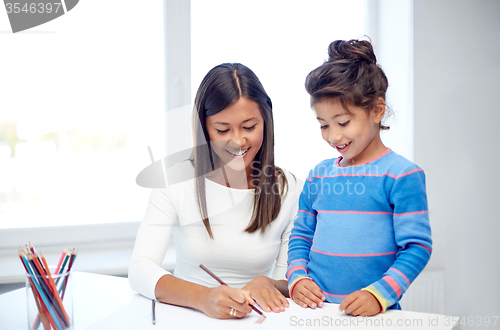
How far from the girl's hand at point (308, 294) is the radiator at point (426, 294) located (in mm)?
1175

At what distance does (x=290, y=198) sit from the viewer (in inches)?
50.3

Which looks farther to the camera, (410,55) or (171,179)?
(410,55)

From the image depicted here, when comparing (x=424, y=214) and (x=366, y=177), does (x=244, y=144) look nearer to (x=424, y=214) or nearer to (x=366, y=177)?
(x=366, y=177)

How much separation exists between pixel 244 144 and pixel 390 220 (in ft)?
1.50

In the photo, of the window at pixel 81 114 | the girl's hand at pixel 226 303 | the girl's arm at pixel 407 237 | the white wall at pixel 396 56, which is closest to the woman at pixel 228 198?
the girl's hand at pixel 226 303

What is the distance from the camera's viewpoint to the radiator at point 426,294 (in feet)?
6.24

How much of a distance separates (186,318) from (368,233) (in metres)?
0.46

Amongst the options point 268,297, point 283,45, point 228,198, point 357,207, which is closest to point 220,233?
point 228,198

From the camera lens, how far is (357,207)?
97 centimetres

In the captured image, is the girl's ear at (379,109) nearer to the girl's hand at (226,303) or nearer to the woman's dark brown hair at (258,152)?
the woman's dark brown hair at (258,152)

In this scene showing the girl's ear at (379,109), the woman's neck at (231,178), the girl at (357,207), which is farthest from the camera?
the woman's neck at (231,178)

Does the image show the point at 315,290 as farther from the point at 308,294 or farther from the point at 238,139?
the point at 238,139

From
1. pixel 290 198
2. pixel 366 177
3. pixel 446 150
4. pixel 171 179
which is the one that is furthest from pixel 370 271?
pixel 446 150

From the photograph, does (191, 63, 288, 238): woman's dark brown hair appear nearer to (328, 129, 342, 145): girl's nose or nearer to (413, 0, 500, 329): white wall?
(328, 129, 342, 145): girl's nose
